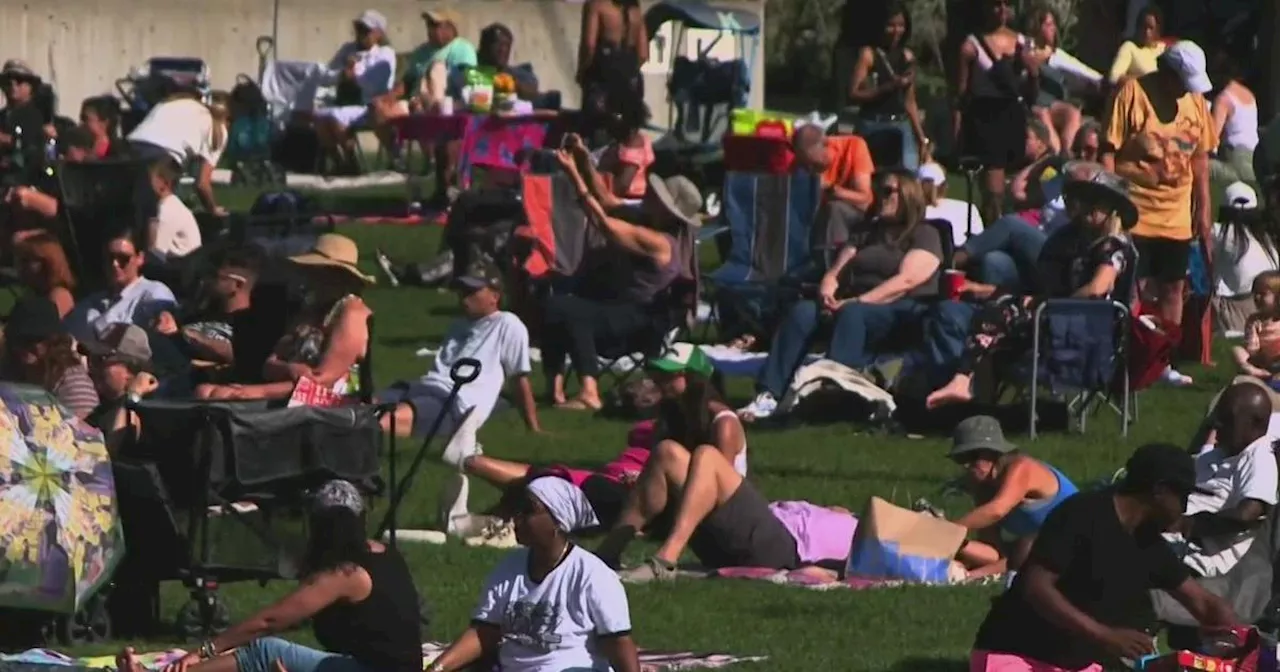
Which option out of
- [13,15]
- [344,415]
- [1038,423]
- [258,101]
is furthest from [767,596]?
[13,15]

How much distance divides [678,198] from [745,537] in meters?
5.09

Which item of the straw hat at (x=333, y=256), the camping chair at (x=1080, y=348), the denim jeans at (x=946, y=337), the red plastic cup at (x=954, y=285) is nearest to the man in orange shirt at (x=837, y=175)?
the red plastic cup at (x=954, y=285)

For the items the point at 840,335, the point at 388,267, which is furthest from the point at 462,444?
the point at 388,267

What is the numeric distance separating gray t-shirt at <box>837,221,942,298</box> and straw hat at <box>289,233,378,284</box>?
3.08 m

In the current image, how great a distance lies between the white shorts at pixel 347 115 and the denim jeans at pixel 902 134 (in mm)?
5620

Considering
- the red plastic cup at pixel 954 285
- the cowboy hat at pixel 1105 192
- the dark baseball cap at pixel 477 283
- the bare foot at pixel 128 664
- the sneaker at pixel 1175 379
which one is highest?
the cowboy hat at pixel 1105 192

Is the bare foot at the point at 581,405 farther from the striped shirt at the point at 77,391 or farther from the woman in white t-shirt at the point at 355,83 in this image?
the woman in white t-shirt at the point at 355,83

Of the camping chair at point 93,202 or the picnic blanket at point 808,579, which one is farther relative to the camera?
the camping chair at point 93,202

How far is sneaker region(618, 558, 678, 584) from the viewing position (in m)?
11.5

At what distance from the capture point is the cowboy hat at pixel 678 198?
1636 cm

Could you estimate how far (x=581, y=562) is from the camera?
8945 mm

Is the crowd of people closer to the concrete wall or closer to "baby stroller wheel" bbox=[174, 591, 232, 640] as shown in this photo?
"baby stroller wheel" bbox=[174, 591, 232, 640]

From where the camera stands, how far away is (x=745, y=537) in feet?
38.8

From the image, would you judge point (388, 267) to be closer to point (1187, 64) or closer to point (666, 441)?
point (1187, 64)
